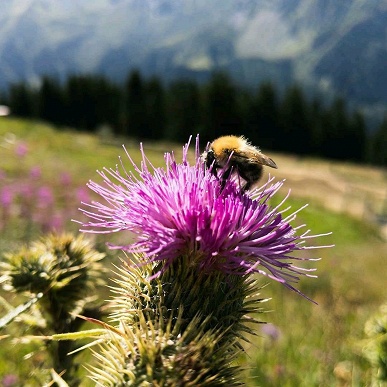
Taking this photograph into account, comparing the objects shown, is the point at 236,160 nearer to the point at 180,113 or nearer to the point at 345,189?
the point at 345,189

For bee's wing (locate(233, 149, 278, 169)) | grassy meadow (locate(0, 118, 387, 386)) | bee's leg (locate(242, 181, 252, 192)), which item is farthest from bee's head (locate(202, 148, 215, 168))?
grassy meadow (locate(0, 118, 387, 386))

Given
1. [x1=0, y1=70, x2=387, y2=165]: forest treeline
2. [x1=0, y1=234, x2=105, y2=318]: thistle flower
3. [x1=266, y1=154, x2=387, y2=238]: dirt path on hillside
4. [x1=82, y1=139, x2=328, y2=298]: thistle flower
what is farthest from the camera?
[x1=0, y1=70, x2=387, y2=165]: forest treeline

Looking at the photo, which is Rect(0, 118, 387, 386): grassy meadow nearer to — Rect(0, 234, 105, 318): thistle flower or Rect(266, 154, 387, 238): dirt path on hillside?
Rect(0, 234, 105, 318): thistle flower

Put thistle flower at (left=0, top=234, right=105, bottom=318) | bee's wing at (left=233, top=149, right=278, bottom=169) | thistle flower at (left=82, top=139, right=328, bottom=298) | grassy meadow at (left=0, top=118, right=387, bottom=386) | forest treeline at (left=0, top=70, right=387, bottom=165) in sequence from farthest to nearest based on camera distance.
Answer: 1. forest treeline at (left=0, top=70, right=387, bottom=165)
2. grassy meadow at (left=0, top=118, right=387, bottom=386)
3. bee's wing at (left=233, top=149, right=278, bottom=169)
4. thistle flower at (left=0, top=234, right=105, bottom=318)
5. thistle flower at (left=82, top=139, right=328, bottom=298)

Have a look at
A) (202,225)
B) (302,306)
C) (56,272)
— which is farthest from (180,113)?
(202,225)

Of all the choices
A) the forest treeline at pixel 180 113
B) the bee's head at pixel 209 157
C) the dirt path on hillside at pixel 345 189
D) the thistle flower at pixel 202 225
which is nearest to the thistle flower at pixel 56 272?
the thistle flower at pixel 202 225

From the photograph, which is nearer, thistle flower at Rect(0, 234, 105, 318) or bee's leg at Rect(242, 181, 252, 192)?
thistle flower at Rect(0, 234, 105, 318)

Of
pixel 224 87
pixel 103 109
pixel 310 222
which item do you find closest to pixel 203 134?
pixel 224 87
